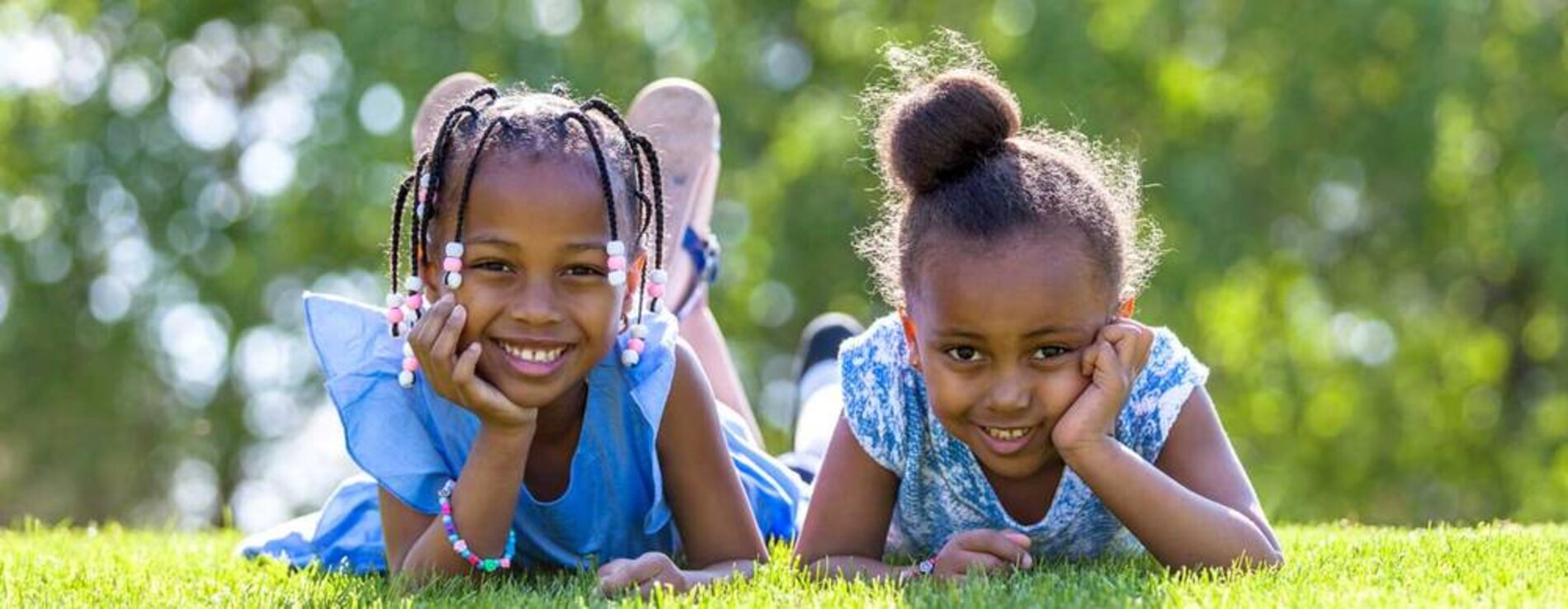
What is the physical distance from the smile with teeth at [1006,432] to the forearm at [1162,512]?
0.47ft

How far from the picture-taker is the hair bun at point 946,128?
4.52 metres

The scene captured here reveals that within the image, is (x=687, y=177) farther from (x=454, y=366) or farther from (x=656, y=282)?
(x=454, y=366)

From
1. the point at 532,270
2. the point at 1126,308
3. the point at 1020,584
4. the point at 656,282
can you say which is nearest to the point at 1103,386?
the point at 1126,308

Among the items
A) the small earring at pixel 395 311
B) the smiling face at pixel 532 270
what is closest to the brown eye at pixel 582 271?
the smiling face at pixel 532 270

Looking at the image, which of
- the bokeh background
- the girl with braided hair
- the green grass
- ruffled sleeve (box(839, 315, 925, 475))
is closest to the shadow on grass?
the green grass

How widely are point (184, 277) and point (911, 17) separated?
8.22 m

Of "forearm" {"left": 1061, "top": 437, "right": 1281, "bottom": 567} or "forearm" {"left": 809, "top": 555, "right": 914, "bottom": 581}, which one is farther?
"forearm" {"left": 809, "top": 555, "right": 914, "bottom": 581}

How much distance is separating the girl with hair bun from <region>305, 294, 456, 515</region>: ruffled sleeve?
97 cm

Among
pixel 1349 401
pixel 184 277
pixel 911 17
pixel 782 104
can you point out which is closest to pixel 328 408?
pixel 184 277

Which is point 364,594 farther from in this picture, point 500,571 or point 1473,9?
point 1473,9

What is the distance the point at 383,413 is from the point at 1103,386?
71.2 inches

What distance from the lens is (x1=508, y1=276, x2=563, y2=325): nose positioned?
A: 4324 mm

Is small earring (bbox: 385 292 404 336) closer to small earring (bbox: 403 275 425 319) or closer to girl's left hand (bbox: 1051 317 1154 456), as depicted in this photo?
small earring (bbox: 403 275 425 319)

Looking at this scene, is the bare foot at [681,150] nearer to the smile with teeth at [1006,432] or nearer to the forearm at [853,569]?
the forearm at [853,569]
